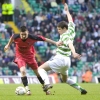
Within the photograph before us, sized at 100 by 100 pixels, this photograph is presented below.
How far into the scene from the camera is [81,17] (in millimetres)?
42250

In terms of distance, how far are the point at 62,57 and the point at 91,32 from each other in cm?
2478

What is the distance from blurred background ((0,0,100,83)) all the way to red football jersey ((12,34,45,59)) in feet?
50.5

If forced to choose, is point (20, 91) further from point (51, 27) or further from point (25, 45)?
point (51, 27)

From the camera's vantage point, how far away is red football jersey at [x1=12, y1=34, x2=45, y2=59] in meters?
17.4

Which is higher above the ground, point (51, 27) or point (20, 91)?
point (51, 27)

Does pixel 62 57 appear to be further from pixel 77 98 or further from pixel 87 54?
pixel 87 54

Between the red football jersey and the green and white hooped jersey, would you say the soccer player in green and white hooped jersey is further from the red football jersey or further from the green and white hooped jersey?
the red football jersey

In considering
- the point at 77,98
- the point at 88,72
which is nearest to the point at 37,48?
the point at 88,72

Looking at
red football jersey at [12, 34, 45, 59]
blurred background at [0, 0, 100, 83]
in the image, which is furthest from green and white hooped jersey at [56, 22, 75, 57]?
blurred background at [0, 0, 100, 83]

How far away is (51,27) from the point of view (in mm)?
39500

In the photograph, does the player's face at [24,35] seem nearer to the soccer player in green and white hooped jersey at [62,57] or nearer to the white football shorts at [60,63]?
the soccer player in green and white hooped jersey at [62,57]

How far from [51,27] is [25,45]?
21913 mm

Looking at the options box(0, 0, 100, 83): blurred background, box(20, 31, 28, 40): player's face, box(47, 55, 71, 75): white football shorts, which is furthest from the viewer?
box(0, 0, 100, 83): blurred background

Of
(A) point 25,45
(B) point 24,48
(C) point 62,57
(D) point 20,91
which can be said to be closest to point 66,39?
(C) point 62,57
